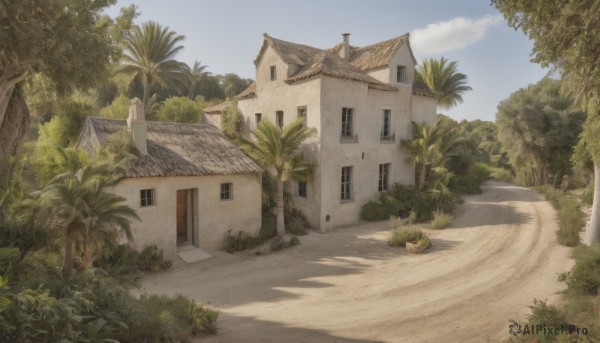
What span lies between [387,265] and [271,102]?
1068 centimetres

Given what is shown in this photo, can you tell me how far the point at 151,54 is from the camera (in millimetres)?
26297

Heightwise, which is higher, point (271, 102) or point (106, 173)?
point (271, 102)

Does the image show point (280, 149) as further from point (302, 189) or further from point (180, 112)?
point (180, 112)

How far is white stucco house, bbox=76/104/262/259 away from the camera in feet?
42.0

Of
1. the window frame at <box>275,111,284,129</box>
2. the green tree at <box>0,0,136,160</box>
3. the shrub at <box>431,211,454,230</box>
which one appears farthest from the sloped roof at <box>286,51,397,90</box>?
the green tree at <box>0,0,136,160</box>

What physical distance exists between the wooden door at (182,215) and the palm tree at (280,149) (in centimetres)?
330

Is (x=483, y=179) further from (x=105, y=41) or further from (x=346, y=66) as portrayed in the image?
(x=105, y=41)

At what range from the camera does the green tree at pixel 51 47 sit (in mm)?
7684

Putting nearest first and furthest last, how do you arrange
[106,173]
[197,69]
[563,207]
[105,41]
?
[106,173] < [105,41] < [563,207] < [197,69]

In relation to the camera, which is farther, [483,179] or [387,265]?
[483,179]

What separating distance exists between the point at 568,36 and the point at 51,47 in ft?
37.2

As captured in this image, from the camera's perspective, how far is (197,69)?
4250 cm

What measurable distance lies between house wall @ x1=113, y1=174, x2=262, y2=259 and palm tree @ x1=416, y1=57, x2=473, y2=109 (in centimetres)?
2067

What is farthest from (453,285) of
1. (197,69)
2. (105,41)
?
(197,69)
